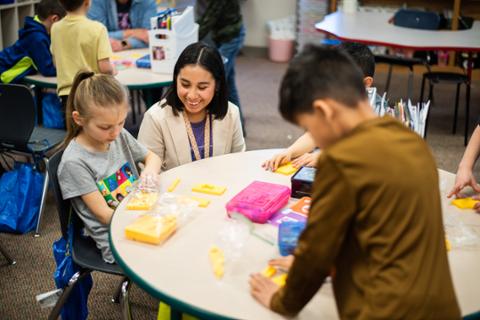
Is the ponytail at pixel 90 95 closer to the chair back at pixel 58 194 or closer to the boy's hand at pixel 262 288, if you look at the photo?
the chair back at pixel 58 194

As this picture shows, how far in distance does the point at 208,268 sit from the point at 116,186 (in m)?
0.68

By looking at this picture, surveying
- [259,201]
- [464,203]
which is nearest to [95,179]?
[259,201]

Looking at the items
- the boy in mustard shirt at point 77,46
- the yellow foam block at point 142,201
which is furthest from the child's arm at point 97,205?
the boy in mustard shirt at point 77,46

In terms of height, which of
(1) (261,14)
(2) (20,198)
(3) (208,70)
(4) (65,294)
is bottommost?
(2) (20,198)

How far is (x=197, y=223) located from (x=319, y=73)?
0.71 m

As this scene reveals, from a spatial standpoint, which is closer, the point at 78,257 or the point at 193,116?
the point at 78,257

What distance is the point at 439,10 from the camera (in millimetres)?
6082

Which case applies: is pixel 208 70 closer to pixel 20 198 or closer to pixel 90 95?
pixel 90 95

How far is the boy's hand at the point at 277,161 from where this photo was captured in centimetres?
196

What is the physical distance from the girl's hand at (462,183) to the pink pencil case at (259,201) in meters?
0.54

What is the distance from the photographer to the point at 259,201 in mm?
1616

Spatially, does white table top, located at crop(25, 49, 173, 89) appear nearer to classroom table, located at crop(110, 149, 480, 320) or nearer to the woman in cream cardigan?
the woman in cream cardigan

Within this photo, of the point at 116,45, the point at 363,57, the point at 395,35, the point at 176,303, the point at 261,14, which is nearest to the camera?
the point at 176,303

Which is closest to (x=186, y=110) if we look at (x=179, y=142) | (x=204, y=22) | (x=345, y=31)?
(x=179, y=142)
